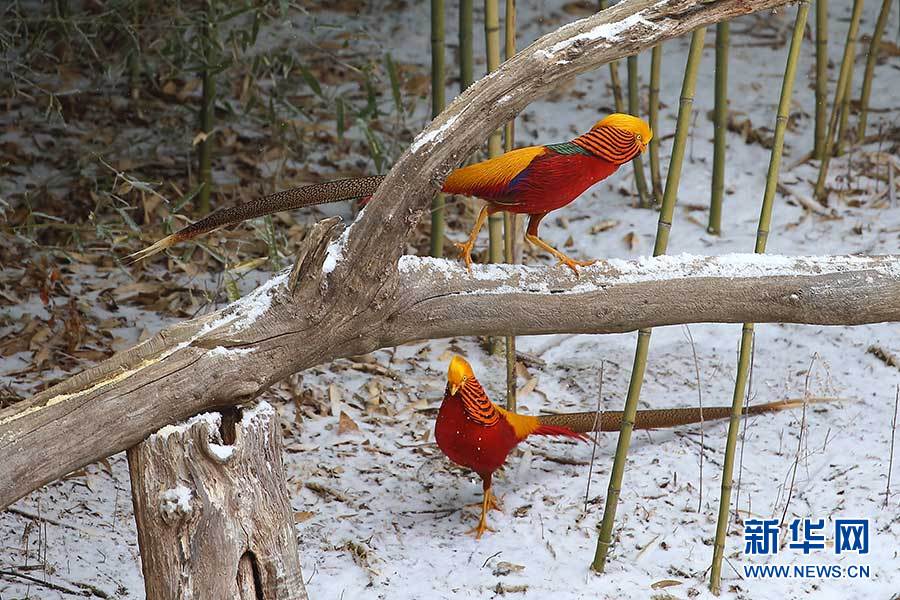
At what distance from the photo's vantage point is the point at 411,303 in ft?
6.08

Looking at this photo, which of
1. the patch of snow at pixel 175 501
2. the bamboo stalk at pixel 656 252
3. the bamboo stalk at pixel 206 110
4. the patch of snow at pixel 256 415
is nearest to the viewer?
the patch of snow at pixel 175 501

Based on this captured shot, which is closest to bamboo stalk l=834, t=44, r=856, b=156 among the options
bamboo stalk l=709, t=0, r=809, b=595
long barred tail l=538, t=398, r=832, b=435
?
long barred tail l=538, t=398, r=832, b=435

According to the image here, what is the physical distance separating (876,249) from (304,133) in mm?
2301

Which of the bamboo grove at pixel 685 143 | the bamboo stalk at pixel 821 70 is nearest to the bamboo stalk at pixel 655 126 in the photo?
the bamboo grove at pixel 685 143

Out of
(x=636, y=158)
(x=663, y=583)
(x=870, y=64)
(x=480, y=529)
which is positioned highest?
(x=870, y=64)

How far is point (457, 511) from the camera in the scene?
2.73m

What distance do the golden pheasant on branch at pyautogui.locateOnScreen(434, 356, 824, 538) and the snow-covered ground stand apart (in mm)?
150

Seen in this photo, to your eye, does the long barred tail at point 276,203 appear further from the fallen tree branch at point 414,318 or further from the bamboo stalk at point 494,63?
the bamboo stalk at point 494,63

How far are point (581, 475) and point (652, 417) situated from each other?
0.25m

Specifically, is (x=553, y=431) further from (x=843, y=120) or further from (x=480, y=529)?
(x=843, y=120)

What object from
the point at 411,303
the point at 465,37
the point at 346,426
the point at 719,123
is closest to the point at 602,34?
the point at 411,303

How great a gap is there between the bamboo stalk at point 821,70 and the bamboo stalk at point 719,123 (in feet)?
1.59

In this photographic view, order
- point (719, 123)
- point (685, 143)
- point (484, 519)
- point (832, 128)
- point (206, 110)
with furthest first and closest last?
point (832, 128), point (206, 110), point (719, 123), point (484, 519), point (685, 143)

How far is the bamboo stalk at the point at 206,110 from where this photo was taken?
11.9ft
